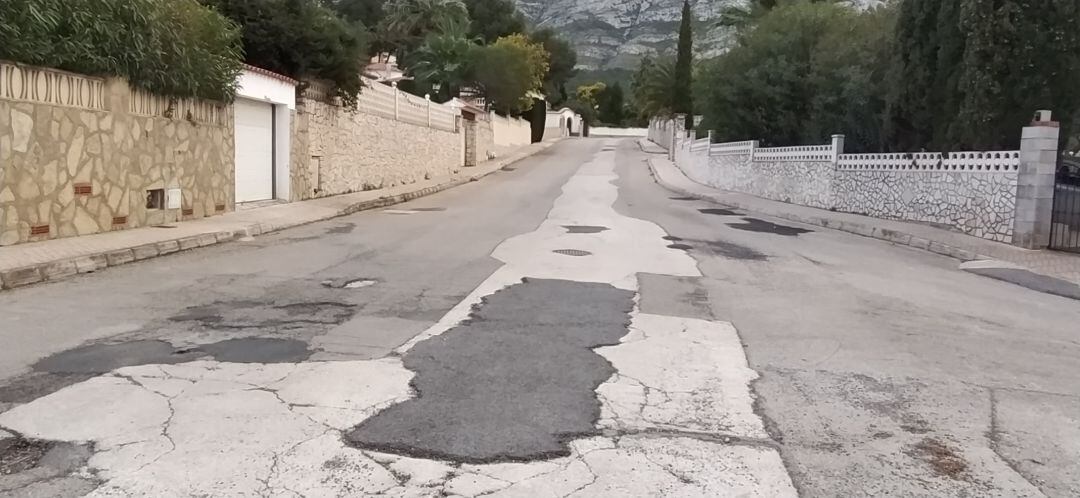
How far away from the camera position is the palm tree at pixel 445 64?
48.4 metres

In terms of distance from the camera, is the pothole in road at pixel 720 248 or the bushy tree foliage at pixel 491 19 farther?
the bushy tree foliage at pixel 491 19

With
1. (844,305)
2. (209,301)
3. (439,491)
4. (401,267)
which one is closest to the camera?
(439,491)

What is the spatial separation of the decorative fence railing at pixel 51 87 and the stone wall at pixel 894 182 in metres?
14.8

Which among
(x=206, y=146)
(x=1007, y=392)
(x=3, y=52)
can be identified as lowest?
(x=1007, y=392)

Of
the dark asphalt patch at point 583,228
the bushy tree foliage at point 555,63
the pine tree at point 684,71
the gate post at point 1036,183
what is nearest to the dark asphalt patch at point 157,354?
the dark asphalt patch at point 583,228

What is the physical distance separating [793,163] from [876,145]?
2530 millimetres

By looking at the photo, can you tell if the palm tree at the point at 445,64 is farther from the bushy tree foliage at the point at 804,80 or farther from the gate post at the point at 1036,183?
the gate post at the point at 1036,183

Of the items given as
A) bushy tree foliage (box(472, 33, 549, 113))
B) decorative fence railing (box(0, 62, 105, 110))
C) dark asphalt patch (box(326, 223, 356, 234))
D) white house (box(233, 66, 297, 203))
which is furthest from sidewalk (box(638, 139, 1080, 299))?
bushy tree foliage (box(472, 33, 549, 113))

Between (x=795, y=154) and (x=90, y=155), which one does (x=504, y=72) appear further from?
(x=90, y=155)

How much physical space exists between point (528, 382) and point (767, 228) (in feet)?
42.7

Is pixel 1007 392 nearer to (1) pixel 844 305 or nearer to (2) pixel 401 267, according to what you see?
(1) pixel 844 305

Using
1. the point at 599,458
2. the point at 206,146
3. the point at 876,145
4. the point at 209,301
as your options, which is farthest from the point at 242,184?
the point at 876,145

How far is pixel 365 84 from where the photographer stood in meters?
22.6

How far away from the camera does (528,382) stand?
17.3ft
